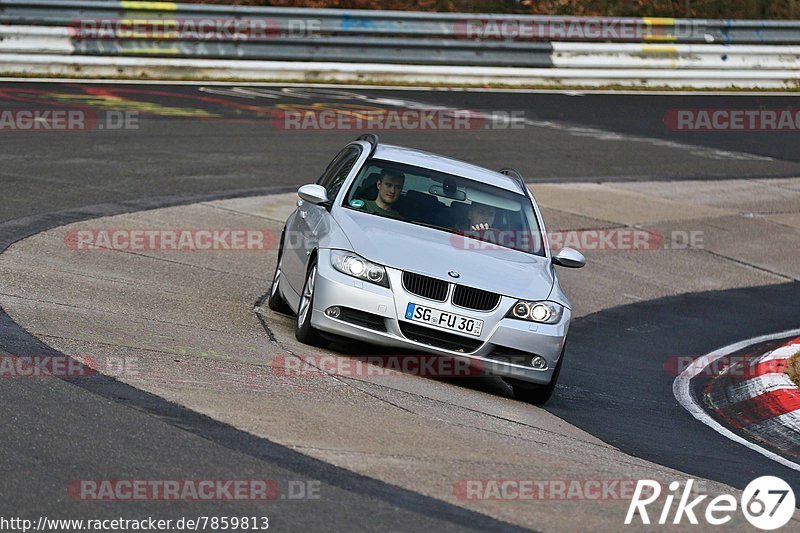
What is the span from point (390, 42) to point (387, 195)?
597 inches

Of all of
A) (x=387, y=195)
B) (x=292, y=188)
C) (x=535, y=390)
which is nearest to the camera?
(x=535, y=390)

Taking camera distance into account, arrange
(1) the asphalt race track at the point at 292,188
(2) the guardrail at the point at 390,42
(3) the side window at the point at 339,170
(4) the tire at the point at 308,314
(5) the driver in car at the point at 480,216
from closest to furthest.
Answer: (1) the asphalt race track at the point at 292,188
(4) the tire at the point at 308,314
(5) the driver in car at the point at 480,216
(3) the side window at the point at 339,170
(2) the guardrail at the point at 390,42

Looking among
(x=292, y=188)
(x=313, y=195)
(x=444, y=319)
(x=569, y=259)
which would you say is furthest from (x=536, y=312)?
(x=292, y=188)

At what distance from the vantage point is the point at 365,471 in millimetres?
6508

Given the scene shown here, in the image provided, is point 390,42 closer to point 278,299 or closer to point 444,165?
point 444,165

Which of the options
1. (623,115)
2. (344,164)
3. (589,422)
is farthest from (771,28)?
(589,422)

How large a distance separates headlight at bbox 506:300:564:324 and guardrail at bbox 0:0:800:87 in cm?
1545

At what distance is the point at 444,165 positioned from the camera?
10883mm

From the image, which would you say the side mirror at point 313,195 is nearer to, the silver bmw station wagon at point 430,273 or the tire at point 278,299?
the silver bmw station wagon at point 430,273

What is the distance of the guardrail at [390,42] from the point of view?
23.0m

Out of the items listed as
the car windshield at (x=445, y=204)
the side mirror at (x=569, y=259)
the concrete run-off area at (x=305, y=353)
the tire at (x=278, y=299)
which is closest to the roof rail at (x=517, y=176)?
the car windshield at (x=445, y=204)

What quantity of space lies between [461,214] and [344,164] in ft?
4.36

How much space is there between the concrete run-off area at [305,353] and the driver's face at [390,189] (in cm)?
125

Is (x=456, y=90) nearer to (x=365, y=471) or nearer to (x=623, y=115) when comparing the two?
(x=623, y=115)
